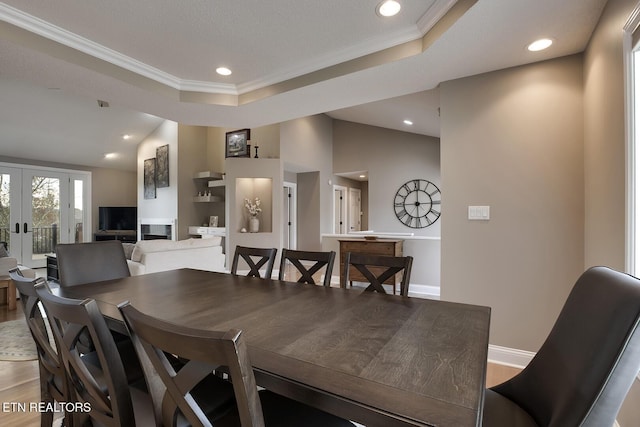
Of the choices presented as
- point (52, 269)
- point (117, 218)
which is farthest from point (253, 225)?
point (117, 218)

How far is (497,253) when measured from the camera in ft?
8.14

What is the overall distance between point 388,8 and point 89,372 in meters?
2.43

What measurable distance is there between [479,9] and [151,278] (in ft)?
8.74

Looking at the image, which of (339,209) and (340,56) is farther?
(339,209)

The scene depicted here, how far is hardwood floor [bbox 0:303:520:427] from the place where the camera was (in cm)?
178

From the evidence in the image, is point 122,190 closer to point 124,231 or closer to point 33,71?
point 124,231

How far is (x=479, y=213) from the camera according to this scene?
2.55 meters

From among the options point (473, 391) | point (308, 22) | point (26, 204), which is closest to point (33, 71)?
point (308, 22)

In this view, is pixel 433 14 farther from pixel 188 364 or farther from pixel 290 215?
pixel 290 215

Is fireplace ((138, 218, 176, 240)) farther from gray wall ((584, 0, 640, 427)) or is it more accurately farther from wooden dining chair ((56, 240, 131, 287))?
gray wall ((584, 0, 640, 427))

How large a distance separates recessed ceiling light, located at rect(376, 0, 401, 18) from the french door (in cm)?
850

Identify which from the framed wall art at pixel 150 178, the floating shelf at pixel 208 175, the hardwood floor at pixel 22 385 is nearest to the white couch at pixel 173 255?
the hardwood floor at pixel 22 385

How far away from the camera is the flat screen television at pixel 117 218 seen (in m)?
7.93

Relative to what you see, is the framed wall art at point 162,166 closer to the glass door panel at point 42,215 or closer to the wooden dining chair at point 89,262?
the glass door panel at point 42,215
